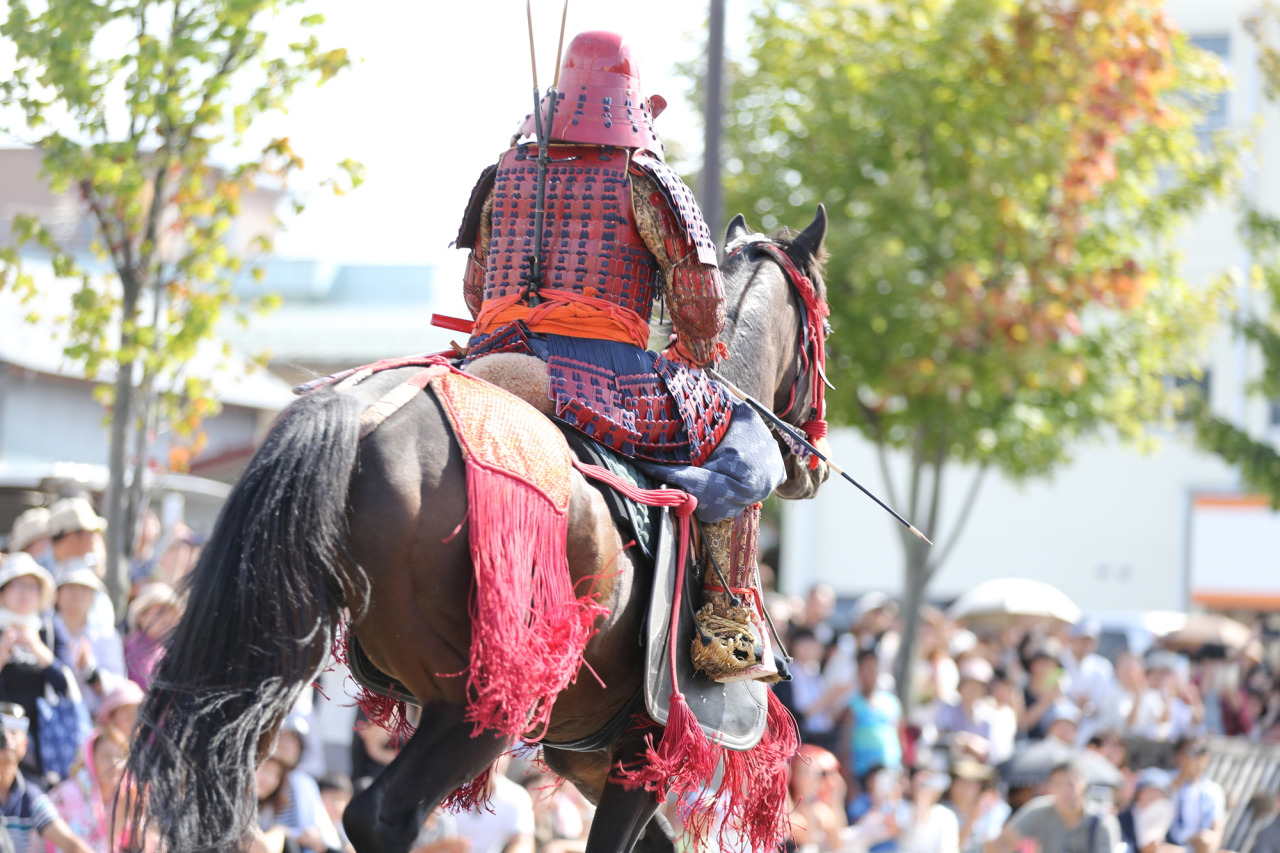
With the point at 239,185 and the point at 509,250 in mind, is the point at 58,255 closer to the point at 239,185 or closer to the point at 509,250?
the point at 239,185

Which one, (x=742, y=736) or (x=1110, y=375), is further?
(x=1110, y=375)

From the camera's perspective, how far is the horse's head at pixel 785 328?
14.4 feet

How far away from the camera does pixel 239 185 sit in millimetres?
7285

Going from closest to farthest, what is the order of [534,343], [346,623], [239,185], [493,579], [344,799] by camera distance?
1. [493,579]
2. [346,623]
3. [534,343]
4. [344,799]
5. [239,185]

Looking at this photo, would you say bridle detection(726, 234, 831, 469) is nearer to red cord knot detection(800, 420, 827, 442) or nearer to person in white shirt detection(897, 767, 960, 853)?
red cord knot detection(800, 420, 827, 442)

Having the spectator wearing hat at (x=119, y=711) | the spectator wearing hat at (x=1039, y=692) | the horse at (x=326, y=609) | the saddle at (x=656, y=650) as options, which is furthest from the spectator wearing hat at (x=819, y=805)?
the horse at (x=326, y=609)

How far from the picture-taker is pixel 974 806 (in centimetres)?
854

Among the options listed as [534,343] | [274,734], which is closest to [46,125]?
[534,343]

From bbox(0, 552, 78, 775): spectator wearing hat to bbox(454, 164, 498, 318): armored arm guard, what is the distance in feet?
9.57

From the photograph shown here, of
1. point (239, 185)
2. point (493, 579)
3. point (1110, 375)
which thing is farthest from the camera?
point (1110, 375)

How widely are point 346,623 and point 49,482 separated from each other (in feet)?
24.1

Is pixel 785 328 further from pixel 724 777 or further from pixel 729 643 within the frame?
pixel 724 777

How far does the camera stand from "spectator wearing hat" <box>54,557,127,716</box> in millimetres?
6398

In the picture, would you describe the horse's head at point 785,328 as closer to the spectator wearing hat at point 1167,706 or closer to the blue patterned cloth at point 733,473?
the blue patterned cloth at point 733,473
